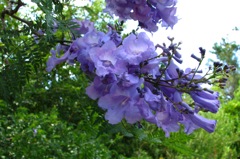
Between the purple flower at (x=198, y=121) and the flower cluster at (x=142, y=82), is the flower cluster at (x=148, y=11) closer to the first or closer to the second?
the flower cluster at (x=142, y=82)

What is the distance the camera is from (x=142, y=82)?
798 mm

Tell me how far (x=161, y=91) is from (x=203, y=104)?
9 centimetres

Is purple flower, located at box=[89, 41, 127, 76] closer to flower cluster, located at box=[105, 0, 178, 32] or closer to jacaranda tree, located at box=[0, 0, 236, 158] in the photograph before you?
jacaranda tree, located at box=[0, 0, 236, 158]

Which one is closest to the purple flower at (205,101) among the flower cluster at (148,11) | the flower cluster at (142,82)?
the flower cluster at (142,82)

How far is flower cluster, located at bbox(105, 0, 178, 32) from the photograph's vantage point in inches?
39.0

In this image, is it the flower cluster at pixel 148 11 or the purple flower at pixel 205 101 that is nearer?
the purple flower at pixel 205 101

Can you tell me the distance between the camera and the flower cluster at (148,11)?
99 centimetres

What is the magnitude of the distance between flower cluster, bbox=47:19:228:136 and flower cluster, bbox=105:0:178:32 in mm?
135

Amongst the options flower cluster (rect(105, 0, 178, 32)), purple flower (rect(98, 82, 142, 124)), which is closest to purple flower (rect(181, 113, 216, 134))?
purple flower (rect(98, 82, 142, 124))

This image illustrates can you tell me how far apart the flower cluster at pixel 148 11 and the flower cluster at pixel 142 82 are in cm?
14

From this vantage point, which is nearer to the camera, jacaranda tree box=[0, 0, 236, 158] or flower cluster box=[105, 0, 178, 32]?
jacaranda tree box=[0, 0, 236, 158]

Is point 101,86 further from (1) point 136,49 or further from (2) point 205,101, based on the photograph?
(2) point 205,101

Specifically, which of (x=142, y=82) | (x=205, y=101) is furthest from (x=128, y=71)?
(x=205, y=101)

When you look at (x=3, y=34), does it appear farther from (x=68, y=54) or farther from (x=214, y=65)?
(x=214, y=65)
